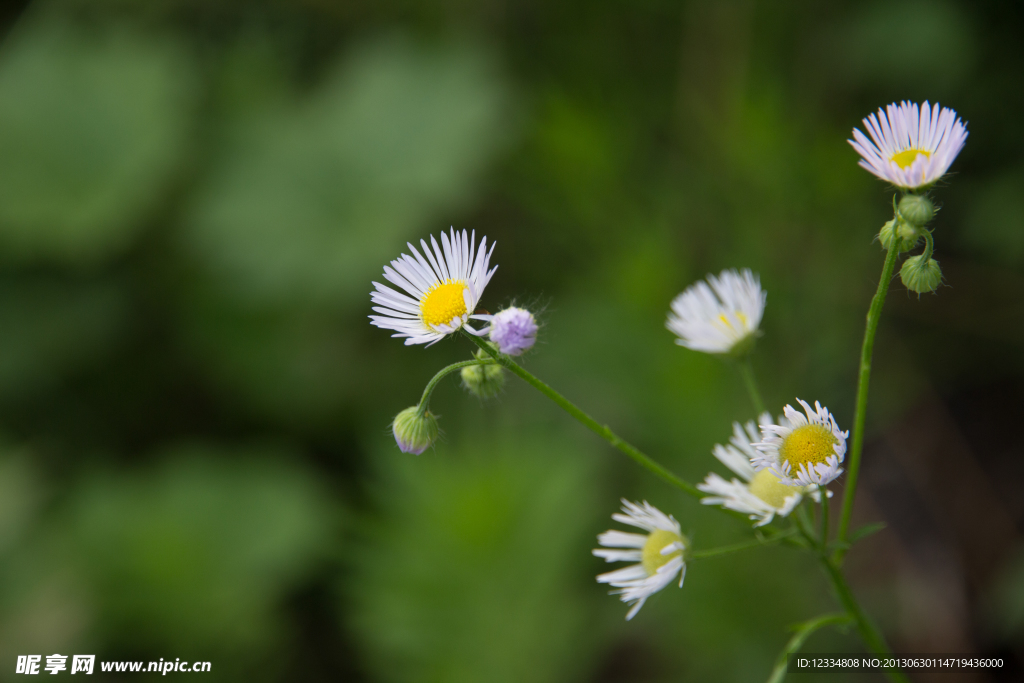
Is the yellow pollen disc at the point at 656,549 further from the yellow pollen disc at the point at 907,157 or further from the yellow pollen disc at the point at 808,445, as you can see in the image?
the yellow pollen disc at the point at 907,157

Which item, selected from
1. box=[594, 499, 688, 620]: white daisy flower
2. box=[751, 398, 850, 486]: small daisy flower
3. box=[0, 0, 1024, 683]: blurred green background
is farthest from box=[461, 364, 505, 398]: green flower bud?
box=[0, 0, 1024, 683]: blurred green background

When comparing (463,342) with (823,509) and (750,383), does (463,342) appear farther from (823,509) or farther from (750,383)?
(823,509)

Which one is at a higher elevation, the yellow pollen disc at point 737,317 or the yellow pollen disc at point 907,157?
the yellow pollen disc at point 737,317

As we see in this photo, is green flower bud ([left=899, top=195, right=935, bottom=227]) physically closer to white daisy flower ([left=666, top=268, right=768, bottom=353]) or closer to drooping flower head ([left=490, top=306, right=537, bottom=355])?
white daisy flower ([left=666, top=268, right=768, bottom=353])

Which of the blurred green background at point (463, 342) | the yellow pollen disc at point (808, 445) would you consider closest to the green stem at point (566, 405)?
the yellow pollen disc at point (808, 445)

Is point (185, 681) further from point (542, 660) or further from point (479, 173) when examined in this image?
point (479, 173)

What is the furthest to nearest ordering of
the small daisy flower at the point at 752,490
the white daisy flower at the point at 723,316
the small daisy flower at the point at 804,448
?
the white daisy flower at the point at 723,316
the small daisy flower at the point at 752,490
the small daisy flower at the point at 804,448

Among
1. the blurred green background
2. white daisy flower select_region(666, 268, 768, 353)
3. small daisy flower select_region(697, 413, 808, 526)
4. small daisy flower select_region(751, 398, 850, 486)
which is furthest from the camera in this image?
the blurred green background

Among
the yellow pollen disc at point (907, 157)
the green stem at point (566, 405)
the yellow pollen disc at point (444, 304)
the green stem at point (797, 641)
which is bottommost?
the green stem at point (797, 641)
